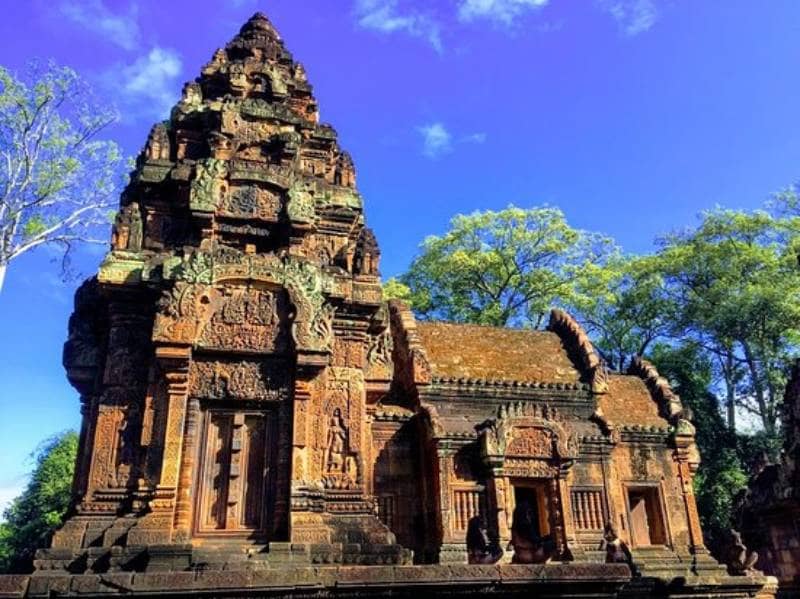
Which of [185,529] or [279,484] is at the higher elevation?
A: [279,484]

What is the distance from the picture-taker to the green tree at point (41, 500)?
27953mm

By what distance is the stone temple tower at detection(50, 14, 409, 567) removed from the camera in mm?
6840

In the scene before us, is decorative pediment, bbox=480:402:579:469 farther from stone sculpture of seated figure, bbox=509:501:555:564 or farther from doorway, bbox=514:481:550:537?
stone sculpture of seated figure, bbox=509:501:555:564

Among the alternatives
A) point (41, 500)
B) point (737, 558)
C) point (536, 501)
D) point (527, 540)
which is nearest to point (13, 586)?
point (527, 540)

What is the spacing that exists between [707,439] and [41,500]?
29.3 m

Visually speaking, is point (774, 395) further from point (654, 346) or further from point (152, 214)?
point (152, 214)

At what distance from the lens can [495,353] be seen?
16.8 metres

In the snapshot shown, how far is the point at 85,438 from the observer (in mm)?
7867

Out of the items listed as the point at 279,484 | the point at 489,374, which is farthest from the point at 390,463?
the point at 279,484

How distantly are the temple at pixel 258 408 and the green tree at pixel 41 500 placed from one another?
21907 millimetres

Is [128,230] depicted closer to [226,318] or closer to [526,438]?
[226,318]

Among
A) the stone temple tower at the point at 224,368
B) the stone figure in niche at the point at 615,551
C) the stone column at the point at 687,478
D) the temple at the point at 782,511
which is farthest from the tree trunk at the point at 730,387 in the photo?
the stone temple tower at the point at 224,368

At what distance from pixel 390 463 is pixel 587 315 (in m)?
17.4

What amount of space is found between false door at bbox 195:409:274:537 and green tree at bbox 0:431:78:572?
23551 mm
